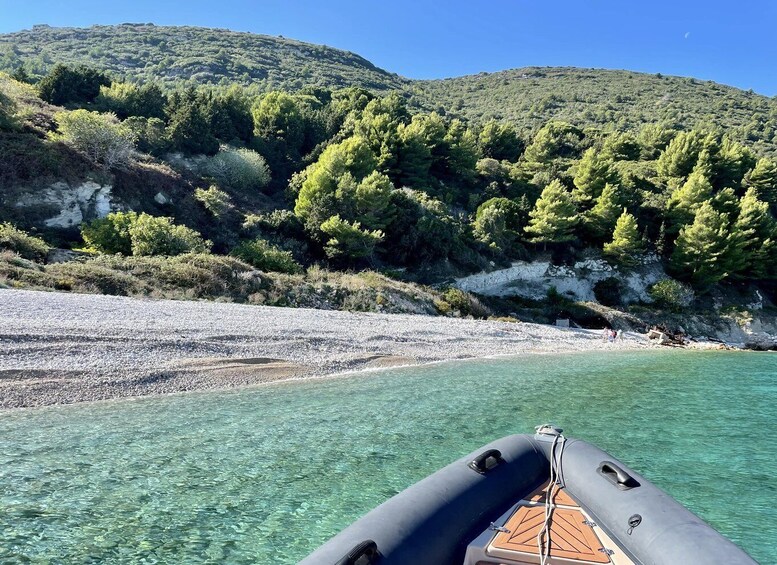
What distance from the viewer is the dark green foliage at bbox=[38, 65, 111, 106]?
31.5 metres

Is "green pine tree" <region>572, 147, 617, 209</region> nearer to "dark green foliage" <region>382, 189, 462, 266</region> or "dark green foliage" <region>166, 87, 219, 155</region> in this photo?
"dark green foliage" <region>382, 189, 462, 266</region>

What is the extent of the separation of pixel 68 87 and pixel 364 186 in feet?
74.2

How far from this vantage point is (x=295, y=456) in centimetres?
613

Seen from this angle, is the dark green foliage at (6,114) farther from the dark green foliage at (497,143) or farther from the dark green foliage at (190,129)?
the dark green foliage at (497,143)

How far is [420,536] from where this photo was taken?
2.99 metres

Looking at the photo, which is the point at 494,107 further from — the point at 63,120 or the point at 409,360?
the point at 409,360

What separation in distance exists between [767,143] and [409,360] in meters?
79.6

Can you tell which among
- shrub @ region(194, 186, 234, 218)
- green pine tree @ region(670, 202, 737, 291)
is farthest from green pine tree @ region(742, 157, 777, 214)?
shrub @ region(194, 186, 234, 218)

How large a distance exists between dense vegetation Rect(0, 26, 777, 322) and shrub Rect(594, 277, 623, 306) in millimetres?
1502

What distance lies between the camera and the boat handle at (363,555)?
2.47m

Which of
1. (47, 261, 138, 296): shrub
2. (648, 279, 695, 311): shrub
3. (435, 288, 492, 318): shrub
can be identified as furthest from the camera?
(648, 279, 695, 311): shrub

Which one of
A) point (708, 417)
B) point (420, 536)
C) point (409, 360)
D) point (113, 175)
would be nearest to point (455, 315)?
point (409, 360)

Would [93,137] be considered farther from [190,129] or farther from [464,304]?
[464,304]

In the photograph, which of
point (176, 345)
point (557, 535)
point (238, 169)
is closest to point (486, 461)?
point (557, 535)
